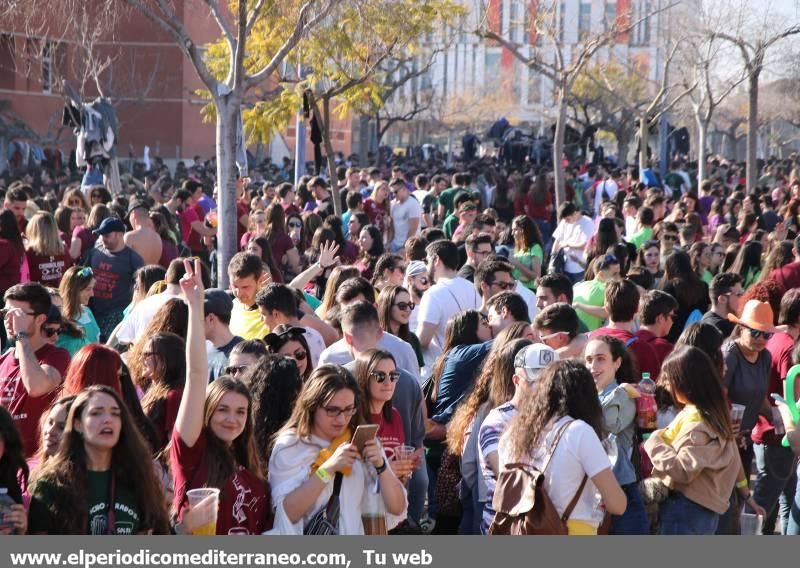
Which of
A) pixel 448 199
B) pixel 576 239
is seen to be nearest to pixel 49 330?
pixel 576 239

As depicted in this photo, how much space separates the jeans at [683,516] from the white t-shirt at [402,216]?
34.6ft

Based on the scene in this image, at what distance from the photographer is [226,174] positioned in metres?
14.3

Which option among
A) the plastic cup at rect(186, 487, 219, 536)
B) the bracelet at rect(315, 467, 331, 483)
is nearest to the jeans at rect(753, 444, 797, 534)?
the bracelet at rect(315, 467, 331, 483)

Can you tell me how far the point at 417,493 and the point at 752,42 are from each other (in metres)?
23.0

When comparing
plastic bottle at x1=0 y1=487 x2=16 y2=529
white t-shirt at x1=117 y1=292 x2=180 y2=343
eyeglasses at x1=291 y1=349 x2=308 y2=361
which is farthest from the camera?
white t-shirt at x1=117 y1=292 x2=180 y2=343

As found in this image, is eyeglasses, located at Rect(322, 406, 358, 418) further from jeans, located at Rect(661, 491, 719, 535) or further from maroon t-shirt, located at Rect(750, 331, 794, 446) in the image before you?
maroon t-shirt, located at Rect(750, 331, 794, 446)

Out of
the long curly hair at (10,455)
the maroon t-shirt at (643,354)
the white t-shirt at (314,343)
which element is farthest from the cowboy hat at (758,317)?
the long curly hair at (10,455)

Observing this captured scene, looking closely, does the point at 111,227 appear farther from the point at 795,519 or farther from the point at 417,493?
the point at 795,519

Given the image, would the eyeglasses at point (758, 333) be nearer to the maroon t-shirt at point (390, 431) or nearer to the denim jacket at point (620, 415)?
the denim jacket at point (620, 415)

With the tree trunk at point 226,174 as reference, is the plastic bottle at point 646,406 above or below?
below

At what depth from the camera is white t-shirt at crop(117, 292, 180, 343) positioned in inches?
340

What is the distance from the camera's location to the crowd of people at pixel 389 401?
539 centimetres

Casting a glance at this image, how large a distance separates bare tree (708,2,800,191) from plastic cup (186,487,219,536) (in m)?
22.2

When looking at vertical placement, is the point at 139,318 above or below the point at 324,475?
above
